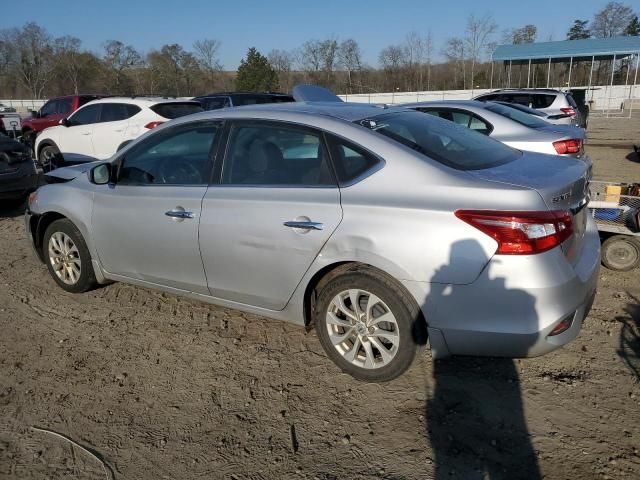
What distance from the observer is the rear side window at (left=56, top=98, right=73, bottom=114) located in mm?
15148

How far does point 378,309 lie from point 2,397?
2.36 metres

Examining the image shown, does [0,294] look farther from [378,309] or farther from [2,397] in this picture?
[378,309]

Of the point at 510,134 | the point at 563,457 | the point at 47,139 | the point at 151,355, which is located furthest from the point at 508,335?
the point at 47,139

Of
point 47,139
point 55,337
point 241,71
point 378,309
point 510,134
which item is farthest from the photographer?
point 241,71

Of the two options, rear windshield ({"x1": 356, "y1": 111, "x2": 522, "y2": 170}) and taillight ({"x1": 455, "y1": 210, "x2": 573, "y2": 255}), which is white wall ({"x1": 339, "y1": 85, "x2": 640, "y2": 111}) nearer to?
rear windshield ({"x1": 356, "y1": 111, "x2": 522, "y2": 170})

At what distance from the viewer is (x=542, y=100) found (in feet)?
47.1

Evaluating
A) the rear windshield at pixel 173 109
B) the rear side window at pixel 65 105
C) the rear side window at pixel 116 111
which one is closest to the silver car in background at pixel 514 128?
the rear windshield at pixel 173 109

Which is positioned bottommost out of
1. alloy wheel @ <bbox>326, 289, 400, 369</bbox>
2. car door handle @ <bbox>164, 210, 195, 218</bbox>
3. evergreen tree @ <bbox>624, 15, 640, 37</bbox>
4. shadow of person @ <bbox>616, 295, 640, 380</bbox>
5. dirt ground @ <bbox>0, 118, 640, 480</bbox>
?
shadow of person @ <bbox>616, 295, 640, 380</bbox>

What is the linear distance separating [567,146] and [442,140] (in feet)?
13.5

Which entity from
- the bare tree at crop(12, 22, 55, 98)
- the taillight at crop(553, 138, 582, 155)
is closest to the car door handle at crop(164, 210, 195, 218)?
the taillight at crop(553, 138, 582, 155)

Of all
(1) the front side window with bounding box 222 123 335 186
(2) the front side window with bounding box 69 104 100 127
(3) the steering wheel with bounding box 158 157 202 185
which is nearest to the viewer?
(1) the front side window with bounding box 222 123 335 186

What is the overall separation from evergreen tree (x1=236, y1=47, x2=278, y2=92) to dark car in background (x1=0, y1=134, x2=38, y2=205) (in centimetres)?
4561

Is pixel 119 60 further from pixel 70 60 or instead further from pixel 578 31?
pixel 578 31

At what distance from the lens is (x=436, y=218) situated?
2.69 m
